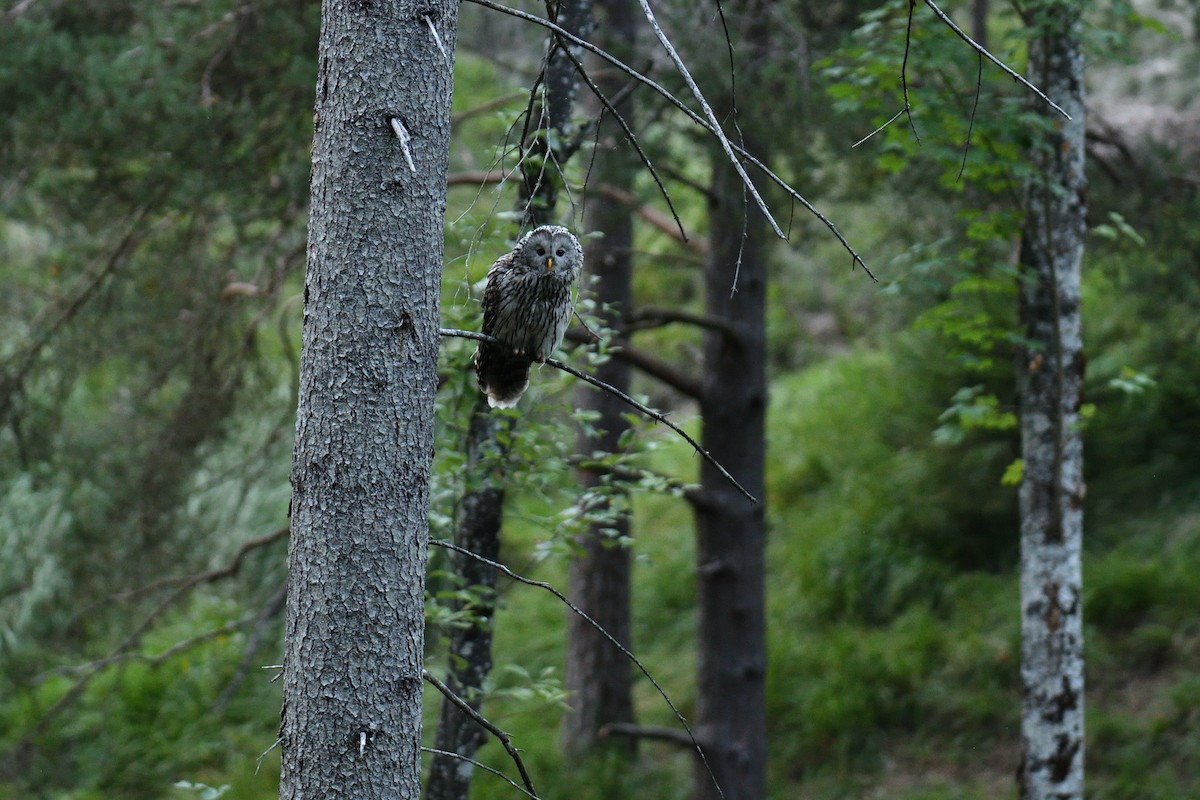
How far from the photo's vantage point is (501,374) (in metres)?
3.97

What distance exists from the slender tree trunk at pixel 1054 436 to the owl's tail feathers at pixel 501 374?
234 centimetres

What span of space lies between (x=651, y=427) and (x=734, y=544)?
2957 millimetres

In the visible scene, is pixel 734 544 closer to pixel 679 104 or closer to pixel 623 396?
pixel 623 396

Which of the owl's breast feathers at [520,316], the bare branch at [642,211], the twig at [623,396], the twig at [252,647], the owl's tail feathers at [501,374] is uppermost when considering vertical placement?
the bare branch at [642,211]

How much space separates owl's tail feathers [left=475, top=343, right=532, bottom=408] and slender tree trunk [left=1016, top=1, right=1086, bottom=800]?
7.69 ft

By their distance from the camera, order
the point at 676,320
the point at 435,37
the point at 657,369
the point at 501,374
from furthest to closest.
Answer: the point at 657,369 → the point at 676,320 → the point at 501,374 → the point at 435,37

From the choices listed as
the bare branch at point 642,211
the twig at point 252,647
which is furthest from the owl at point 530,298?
the twig at point 252,647

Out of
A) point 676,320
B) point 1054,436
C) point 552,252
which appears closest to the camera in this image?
point 552,252

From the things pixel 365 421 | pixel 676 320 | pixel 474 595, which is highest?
pixel 676 320

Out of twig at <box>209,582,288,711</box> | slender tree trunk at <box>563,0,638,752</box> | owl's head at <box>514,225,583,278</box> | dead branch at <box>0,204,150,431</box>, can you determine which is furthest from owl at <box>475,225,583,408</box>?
dead branch at <box>0,204,150,431</box>

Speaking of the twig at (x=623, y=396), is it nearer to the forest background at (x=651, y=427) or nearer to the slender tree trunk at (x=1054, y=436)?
the forest background at (x=651, y=427)

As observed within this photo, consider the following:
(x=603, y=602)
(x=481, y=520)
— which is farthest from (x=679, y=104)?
(x=603, y=602)

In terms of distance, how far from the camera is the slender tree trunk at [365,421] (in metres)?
2.48

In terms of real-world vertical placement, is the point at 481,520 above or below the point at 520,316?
A: below
